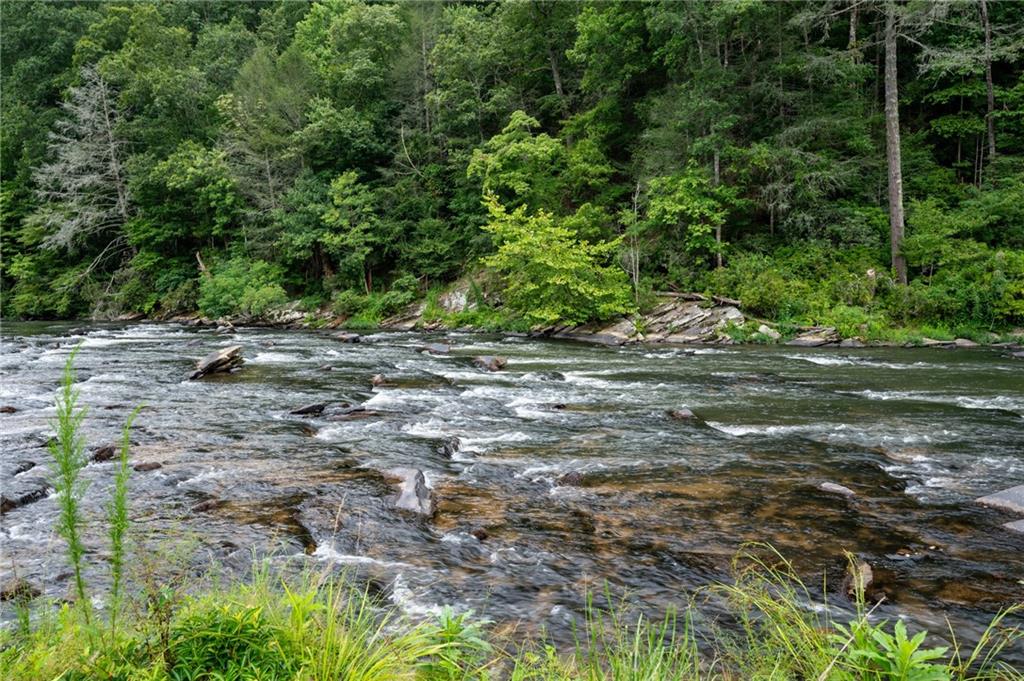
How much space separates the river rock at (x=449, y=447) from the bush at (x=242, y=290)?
2384 centimetres

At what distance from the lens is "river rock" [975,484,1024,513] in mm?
5825

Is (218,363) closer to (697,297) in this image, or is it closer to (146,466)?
(146,466)

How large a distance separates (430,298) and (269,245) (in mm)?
10858

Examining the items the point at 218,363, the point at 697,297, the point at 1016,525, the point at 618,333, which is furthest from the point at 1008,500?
the point at 697,297

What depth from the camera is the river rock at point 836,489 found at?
637 cm

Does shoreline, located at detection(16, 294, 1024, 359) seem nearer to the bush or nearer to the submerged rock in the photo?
the bush

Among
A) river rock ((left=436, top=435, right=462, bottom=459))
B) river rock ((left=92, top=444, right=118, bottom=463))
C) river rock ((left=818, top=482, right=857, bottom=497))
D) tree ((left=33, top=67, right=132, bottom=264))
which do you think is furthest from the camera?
tree ((left=33, top=67, right=132, bottom=264))

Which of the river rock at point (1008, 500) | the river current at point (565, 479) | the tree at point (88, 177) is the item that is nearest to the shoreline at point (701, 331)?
the river current at point (565, 479)

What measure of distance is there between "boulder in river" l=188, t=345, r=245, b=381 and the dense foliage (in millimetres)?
11146

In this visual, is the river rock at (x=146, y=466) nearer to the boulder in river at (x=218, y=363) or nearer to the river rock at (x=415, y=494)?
the river rock at (x=415, y=494)

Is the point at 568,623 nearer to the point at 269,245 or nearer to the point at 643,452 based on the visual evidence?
the point at 643,452

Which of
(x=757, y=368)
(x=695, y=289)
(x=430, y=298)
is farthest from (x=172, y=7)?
(x=757, y=368)

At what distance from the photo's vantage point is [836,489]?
646 centimetres

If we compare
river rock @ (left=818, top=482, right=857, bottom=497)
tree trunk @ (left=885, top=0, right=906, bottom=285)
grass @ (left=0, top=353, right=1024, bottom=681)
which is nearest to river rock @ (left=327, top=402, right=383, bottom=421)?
river rock @ (left=818, top=482, right=857, bottom=497)
